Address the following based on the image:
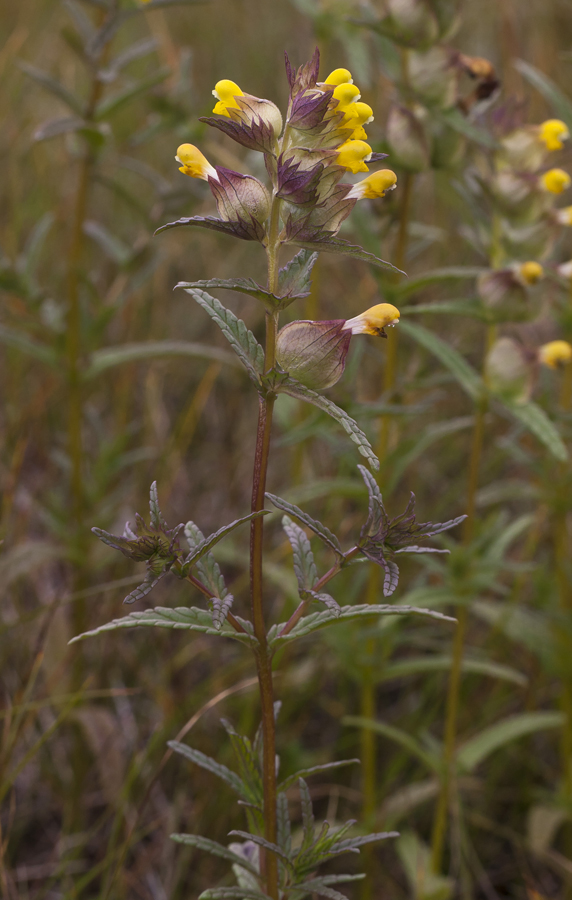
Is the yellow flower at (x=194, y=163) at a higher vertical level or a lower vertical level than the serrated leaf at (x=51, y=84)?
lower

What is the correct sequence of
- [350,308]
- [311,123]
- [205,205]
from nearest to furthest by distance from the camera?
[311,123], [205,205], [350,308]

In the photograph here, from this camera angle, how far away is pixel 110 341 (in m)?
3.45

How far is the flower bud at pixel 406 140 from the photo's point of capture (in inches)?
65.8

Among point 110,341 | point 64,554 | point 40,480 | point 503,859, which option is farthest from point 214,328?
point 503,859

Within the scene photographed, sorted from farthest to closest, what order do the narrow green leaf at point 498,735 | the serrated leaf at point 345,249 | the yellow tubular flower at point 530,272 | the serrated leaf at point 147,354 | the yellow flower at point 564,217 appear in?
1. the serrated leaf at point 147,354
2. the narrow green leaf at point 498,735
3. the yellow flower at point 564,217
4. the yellow tubular flower at point 530,272
5. the serrated leaf at point 345,249

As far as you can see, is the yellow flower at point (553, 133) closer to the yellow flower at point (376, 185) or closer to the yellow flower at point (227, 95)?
the yellow flower at point (376, 185)

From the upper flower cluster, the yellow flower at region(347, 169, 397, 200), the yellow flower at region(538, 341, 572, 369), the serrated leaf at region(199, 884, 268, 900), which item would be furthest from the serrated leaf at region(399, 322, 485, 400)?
the serrated leaf at region(199, 884, 268, 900)

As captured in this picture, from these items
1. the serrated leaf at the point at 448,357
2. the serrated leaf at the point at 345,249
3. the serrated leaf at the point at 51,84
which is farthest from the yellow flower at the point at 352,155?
the serrated leaf at the point at 51,84

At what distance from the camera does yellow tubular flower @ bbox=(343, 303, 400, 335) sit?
982 mm

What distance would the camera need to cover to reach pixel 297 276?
0.93 m

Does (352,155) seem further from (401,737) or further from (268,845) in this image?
(401,737)

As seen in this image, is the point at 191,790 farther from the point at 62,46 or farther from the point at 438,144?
the point at 62,46

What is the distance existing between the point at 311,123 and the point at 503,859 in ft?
6.98

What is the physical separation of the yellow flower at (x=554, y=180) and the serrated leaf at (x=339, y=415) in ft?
3.66
